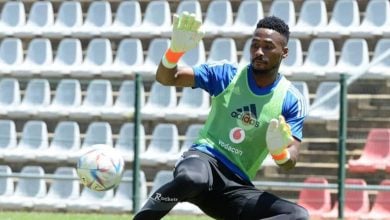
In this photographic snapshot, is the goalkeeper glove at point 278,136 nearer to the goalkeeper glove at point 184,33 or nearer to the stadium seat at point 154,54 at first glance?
the goalkeeper glove at point 184,33

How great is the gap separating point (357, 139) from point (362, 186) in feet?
2.81

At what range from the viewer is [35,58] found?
1683 centimetres

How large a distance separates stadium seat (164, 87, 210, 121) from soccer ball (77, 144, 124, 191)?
6801 mm

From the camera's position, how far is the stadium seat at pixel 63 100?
14.8 metres

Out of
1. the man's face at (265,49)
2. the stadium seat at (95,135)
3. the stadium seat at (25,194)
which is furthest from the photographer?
the stadium seat at (25,194)

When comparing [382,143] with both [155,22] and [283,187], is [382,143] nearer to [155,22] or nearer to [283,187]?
[283,187]

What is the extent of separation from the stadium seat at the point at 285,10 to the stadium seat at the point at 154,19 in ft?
6.19

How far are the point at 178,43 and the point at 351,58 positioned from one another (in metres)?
8.40

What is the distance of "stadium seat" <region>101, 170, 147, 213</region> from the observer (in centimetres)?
1348

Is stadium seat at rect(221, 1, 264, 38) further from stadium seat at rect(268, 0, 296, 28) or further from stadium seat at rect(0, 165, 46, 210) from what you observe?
stadium seat at rect(0, 165, 46, 210)

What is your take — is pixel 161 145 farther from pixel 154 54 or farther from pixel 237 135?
pixel 237 135

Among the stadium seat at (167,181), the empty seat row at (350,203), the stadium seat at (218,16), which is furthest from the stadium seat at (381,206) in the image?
the stadium seat at (218,16)

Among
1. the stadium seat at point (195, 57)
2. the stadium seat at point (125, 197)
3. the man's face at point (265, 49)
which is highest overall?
the man's face at point (265, 49)

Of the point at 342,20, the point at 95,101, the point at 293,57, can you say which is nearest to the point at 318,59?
the point at 293,57
